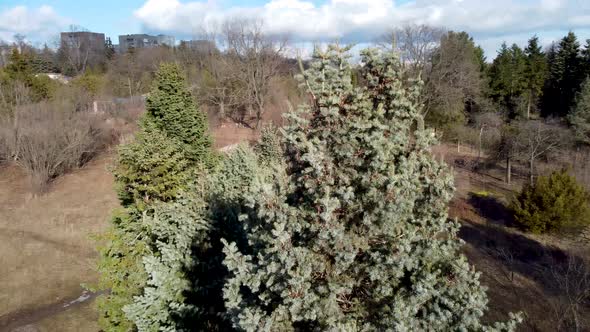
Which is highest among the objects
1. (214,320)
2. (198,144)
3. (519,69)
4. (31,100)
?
(519,69)

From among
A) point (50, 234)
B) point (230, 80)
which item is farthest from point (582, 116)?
point (50, 234)

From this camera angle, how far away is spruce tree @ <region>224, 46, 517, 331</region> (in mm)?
4570

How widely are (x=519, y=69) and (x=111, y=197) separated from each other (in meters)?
34.5

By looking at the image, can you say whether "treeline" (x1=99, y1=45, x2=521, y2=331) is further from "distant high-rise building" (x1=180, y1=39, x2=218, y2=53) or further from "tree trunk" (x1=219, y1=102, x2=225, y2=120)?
"distant high-rise building" (x1=180, y1=39, x2=218, y2=53)

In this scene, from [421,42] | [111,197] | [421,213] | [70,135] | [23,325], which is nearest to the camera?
[421,213]

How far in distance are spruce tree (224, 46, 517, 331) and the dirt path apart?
13.0m

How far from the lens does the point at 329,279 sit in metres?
4.80

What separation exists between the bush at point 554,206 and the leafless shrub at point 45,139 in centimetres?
2589

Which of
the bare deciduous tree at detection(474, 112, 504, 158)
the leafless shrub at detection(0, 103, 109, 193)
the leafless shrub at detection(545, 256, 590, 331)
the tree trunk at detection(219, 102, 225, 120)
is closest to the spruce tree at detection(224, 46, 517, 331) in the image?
the leafless shrub at detection(545, 256, 590, 331)

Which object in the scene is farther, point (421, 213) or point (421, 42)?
point (421, 42)

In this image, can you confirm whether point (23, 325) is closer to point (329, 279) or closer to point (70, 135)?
point (329, 279)

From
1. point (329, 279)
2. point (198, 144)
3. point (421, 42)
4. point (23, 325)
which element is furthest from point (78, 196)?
point (421, 42)

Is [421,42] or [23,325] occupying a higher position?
[421,42]

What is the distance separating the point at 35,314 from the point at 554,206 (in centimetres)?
2046
